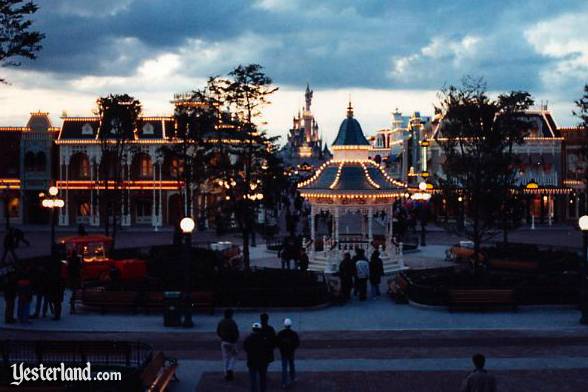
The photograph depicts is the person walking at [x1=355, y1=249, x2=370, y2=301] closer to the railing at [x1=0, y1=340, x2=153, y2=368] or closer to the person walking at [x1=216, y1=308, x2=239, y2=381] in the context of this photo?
the person walking at [x1=216, y1=308, x2=239, y2=381]

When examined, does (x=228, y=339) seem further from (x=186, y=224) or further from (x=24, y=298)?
(x=24, y=298)

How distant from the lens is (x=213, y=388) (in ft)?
47.7

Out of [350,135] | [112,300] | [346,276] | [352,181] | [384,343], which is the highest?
[350,135]

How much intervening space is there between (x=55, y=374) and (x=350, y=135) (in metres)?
25.6

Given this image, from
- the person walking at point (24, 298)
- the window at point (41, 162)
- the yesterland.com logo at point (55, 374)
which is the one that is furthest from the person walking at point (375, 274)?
the window at point (41, 162)

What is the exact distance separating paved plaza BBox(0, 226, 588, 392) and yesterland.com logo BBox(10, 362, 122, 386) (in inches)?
109

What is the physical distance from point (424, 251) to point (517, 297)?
61.0ft

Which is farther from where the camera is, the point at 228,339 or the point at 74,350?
the point at 228,339

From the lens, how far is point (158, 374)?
13125 millimetres

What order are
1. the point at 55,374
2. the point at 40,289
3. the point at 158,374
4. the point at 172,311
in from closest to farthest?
1. the point at 55,374
2. the point at 158,374
3. the point at 172,311
4. the point at 40,289

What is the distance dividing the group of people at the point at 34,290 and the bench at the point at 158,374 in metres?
7.65

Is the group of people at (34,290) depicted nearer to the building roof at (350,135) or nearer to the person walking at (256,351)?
the person walking at (256,351)

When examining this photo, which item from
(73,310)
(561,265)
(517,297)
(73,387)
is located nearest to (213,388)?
(73,387)

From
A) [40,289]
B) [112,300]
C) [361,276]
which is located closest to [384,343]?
[361,276]
